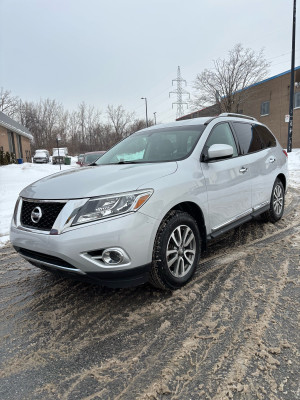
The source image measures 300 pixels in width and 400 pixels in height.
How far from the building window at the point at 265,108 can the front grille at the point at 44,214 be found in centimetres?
3268

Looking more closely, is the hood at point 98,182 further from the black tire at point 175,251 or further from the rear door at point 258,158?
the rear door at point 258,158

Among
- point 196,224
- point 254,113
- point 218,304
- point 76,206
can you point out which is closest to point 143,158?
point 196,224

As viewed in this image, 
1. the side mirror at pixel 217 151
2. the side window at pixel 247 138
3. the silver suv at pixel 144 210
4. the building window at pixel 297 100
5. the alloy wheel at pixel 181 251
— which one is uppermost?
the building window at pixel 297 100

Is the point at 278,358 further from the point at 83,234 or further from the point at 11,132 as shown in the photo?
the point at 11,132

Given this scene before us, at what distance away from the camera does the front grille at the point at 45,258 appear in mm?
2463

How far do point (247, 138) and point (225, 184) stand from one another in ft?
4.00

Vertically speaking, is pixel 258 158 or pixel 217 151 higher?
pixel 217 151

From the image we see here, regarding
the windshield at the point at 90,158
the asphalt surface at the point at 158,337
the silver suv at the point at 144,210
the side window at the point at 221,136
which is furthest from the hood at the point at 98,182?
the windshield at the point at 90,158

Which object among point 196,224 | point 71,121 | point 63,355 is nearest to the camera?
point 63,355

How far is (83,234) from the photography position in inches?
92.2

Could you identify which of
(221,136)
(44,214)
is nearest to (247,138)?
(221,136)

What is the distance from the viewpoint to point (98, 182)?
2654mm

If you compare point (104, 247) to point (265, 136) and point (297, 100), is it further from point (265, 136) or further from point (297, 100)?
point (297, 100)

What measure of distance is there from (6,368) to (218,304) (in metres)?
1.75
